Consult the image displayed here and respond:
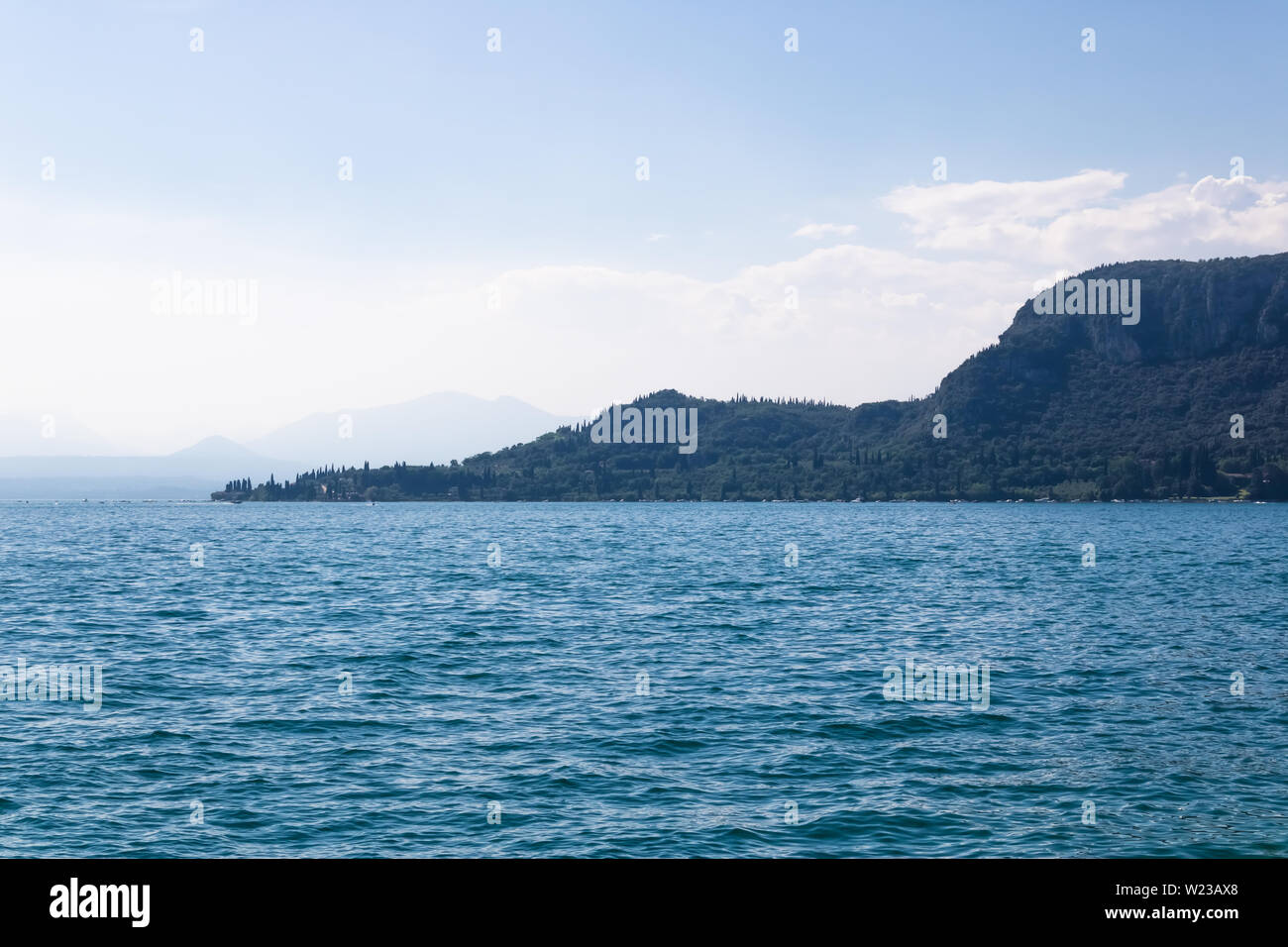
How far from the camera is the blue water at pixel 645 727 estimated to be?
22297mm

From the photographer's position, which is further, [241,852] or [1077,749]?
[1077,749]

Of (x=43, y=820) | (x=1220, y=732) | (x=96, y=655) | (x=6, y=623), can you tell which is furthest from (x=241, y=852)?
(x=6, y=623)

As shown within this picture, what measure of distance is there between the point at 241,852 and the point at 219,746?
31.2 ft

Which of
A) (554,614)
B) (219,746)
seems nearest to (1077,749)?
(219,746)

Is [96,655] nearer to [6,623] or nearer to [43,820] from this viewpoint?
[6,623]

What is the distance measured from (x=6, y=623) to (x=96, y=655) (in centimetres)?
1794

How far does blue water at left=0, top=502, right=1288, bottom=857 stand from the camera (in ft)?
73.2

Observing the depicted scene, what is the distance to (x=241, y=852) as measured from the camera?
67.7ft

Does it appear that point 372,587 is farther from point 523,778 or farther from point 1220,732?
point 1220,732

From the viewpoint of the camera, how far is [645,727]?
103ft

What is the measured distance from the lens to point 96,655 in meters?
46.8
